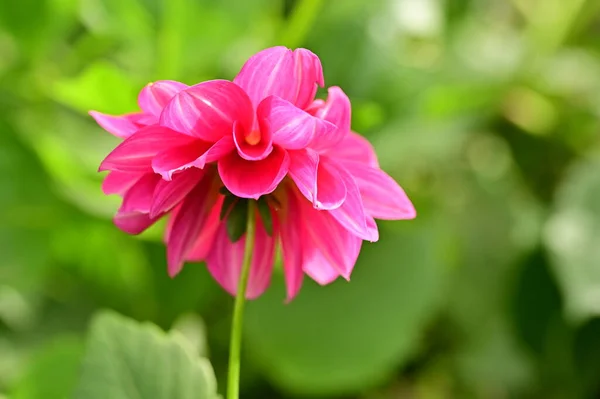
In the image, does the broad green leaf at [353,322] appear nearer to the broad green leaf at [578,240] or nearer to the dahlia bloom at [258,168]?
the broad green leaf at [578,240]

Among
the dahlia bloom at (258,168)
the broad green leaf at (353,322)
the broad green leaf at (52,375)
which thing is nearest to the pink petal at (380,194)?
the dahlia bloom at (258,168)

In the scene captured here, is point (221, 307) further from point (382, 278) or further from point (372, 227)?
point (372, 227)

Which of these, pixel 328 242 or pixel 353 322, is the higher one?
pixel 328 242

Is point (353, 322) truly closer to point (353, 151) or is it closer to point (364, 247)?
point (364, 247)

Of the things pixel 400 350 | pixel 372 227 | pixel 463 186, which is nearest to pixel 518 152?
pixel 463 186

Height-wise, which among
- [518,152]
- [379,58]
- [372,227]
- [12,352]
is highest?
[372,227]

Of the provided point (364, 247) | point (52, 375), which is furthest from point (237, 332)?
point (364, 247)
